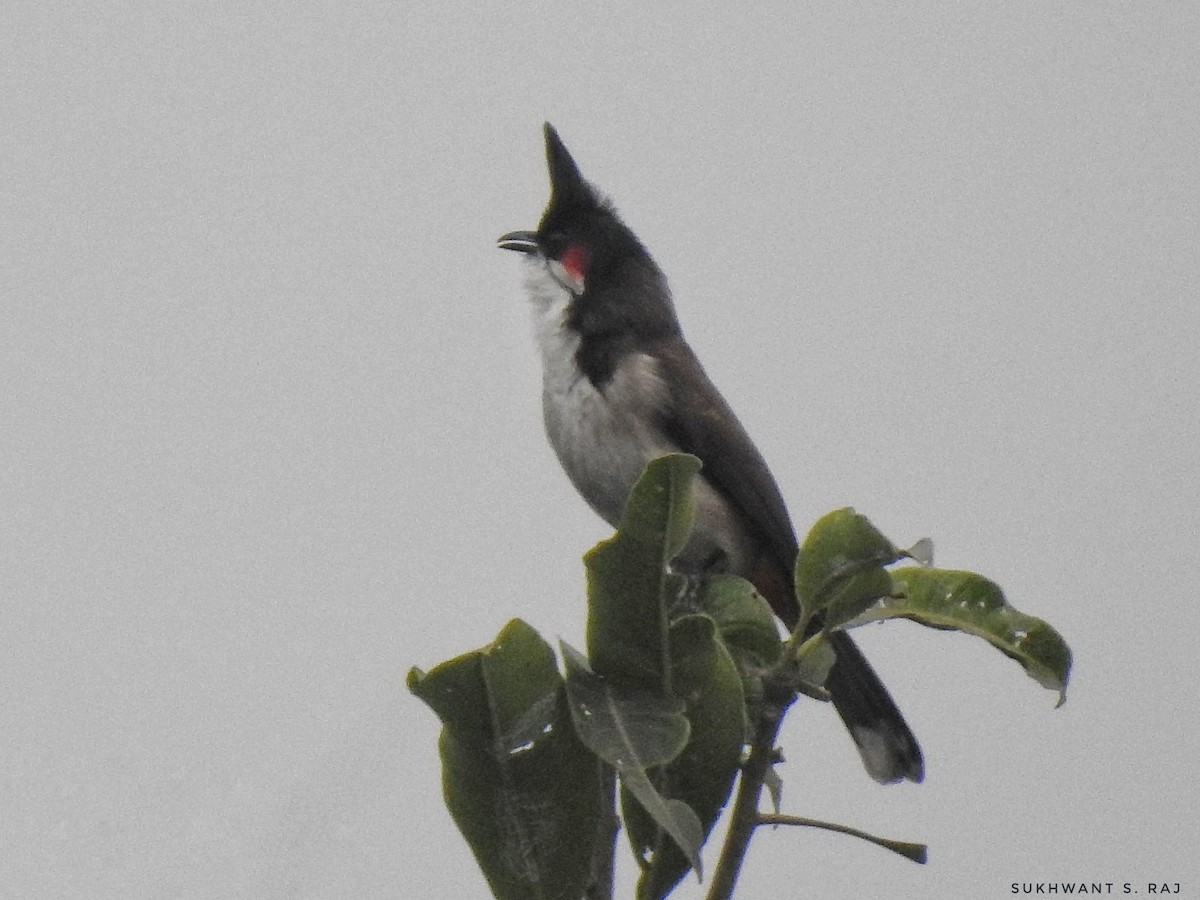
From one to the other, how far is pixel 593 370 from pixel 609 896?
6.43 ft

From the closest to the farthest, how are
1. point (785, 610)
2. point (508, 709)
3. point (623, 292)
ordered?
point (508, 709)
point (785, 610)
point (623, 292)

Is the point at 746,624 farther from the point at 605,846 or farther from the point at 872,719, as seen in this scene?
the point at 872,719

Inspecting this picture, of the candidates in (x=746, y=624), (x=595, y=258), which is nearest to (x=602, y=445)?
(x=595, y=258)

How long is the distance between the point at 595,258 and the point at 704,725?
225 centimetres

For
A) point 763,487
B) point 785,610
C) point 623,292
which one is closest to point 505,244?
point 623,292

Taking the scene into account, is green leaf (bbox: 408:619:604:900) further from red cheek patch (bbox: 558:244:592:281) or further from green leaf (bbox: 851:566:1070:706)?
red cheek patch (bbox: 558:244:592:281)

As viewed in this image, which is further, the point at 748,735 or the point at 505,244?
the point at 505,244

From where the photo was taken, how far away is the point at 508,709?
1.08 metres

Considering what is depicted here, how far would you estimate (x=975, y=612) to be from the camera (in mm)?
1258

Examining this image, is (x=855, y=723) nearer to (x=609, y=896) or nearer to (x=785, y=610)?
(x=785, y=610)

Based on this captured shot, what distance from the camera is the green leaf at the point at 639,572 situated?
3.68 ft

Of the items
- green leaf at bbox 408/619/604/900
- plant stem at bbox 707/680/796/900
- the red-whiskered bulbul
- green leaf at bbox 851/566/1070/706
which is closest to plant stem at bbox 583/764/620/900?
green leaf at bbox 408/619/604/900

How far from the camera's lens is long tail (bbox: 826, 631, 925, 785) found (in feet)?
7.36

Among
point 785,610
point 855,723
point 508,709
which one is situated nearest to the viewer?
point 508,709
